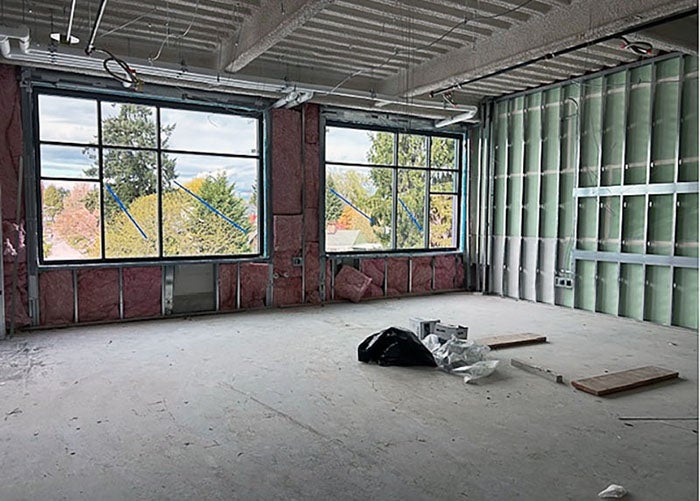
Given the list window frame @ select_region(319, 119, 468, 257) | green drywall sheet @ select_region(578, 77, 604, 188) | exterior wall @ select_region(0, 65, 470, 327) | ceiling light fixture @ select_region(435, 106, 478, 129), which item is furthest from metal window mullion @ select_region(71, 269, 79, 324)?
green drywall sheet @ select_region(578, 77, 604, 188)

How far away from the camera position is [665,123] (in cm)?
645

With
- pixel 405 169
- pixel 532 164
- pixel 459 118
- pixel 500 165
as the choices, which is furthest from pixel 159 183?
pixel 532 164

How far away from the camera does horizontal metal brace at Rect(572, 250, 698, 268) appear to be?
6184 millimetres

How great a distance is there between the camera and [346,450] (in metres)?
3.05

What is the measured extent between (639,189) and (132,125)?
6.48 meters

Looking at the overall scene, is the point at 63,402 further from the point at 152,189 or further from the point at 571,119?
the point at 571,119

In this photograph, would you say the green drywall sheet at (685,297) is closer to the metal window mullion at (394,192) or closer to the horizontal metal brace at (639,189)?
the horizontal metal brace at (639,189)

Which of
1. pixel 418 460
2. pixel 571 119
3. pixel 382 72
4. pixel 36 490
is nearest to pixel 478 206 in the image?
pixel 571 119

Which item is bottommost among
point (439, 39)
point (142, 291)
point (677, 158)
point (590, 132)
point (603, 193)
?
point (142, 291)

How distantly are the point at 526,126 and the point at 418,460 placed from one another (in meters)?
6.62

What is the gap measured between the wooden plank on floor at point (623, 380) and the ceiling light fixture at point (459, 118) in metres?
4.77

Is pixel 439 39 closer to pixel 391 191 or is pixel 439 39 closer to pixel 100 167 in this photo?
pixel 391 191

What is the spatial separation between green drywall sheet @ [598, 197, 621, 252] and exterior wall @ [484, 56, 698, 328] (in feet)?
0.05

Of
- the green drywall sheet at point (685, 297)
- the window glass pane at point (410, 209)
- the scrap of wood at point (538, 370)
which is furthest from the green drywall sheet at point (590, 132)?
the scrap of wood at point (538, 370)
